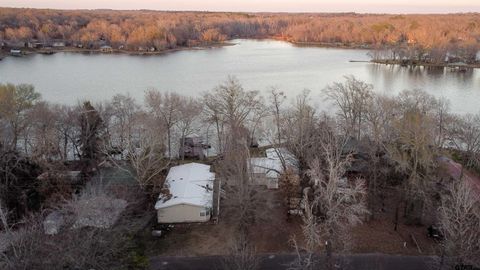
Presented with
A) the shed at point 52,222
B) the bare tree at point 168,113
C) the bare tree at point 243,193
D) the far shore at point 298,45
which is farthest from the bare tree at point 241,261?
the far shore at point 298,45

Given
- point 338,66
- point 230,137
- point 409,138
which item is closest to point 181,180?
point 230,137

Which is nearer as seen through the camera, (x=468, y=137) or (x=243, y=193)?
(x=243, y=193)

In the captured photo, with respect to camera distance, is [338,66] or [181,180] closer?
[181,180]

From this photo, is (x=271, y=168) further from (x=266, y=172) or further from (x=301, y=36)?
(x=301, y=36)

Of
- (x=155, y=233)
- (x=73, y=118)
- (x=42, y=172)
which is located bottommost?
(x=155, y=233)

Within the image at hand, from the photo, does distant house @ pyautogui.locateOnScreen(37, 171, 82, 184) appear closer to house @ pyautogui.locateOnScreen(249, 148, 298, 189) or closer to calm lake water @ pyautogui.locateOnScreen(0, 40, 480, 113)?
house @ pyautogui.locateOnScreen(249, 148, 298, 189)

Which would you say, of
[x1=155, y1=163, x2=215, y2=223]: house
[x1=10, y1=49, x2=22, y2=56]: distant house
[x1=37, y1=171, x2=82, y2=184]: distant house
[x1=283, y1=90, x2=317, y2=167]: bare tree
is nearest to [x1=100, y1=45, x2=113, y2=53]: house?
[x1=10, y1=49, x2=22, y2=56]: distant house

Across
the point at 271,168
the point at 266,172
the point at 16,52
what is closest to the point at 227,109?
the point at 271,168

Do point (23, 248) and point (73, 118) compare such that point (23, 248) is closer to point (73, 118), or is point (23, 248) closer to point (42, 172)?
point (42, 172)
